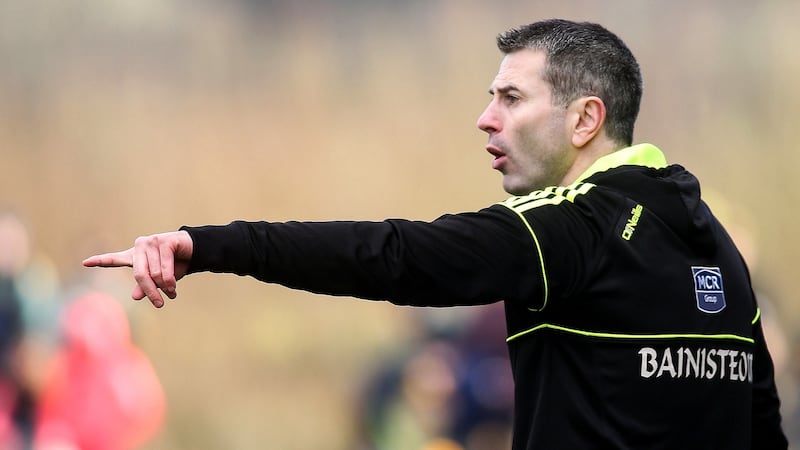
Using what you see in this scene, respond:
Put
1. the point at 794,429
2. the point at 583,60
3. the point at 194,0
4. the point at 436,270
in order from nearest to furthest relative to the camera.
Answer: the point at 436,270, the point at 583,60, the point at 194,0, the point at 794,429

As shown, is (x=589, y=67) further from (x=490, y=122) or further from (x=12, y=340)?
(x=12, y=340)

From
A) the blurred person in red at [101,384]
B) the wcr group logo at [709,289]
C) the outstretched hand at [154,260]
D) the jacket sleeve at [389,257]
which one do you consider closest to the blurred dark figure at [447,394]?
the blurred person in red at [101,384]

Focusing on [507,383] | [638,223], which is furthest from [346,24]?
[638,223]

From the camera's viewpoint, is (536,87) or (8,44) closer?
(536,87)

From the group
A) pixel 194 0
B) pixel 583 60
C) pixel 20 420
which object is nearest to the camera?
pixel 583 60

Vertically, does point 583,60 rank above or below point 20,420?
above

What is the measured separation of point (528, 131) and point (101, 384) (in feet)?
8.05

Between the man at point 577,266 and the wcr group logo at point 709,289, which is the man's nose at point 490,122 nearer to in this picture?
the man at point 577,266

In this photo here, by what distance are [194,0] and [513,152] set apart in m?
2.45

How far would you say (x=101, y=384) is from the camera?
380cm

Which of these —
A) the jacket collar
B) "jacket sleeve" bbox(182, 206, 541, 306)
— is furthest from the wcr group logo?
"jacket sleeve" bbox(182, 206, 541, 306)

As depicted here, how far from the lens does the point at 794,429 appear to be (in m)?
4.39

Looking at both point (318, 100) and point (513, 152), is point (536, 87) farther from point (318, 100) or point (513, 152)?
point (318, 100)

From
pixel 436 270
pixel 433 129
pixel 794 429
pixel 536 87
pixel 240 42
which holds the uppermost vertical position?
pixel 240 42
